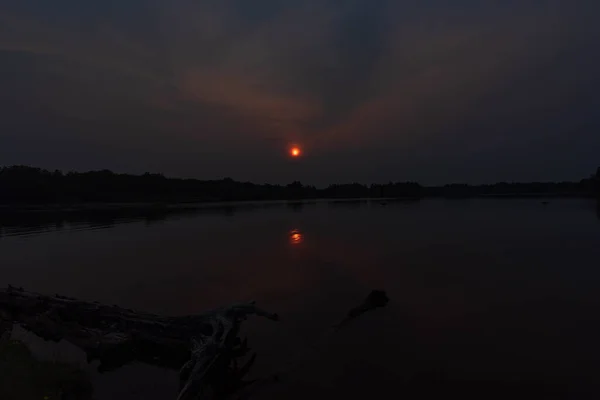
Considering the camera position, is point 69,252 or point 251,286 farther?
point 69,252

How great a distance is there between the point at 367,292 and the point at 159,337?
1646 cm

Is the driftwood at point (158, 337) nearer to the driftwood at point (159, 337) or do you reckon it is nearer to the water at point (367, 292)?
the driftwood at point (159, 337)

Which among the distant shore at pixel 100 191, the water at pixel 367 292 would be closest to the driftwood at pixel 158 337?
the water at pixel 367 292

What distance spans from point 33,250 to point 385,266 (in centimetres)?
3840

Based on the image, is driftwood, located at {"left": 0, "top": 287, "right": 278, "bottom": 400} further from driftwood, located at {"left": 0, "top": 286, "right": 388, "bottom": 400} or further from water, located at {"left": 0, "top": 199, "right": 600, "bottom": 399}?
water, located at {"left": 0, "top": 199, "right": 600, "bottom": 399}

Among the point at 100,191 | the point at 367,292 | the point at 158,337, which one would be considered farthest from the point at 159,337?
the point at 100,191

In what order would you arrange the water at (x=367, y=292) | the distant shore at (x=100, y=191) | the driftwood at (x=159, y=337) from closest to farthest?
the driftwood at (x=159, y=337), the water at (x=367, y=292), the distant shore at (x=100, y=191)

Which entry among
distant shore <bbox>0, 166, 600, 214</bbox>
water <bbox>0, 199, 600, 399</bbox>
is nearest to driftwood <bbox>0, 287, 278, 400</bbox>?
water <bbox>0, 199, 600, 399</bbox>

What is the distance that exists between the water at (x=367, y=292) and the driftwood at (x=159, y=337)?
821 millimetres

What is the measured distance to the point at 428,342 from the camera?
1686 cm

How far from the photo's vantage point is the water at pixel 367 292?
13.6m

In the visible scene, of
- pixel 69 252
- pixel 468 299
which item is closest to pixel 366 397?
pixel 468 299

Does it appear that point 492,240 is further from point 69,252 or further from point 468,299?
point 69,252

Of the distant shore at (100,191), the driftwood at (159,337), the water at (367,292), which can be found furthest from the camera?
the distant shore at (100,191)
